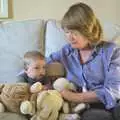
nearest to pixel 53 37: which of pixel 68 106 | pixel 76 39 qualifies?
pixel 76 39

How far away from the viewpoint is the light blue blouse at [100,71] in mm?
1681

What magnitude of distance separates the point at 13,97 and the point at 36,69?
9.3 inches

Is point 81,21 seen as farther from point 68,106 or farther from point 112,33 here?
point 68,106

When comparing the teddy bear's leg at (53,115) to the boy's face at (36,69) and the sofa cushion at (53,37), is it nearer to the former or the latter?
the boy's face at (36,69)

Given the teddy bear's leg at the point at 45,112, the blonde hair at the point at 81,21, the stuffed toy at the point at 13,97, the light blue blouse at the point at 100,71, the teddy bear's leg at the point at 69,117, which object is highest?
the blonde hair at the point at 81,21

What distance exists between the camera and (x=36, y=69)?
5.91 feet

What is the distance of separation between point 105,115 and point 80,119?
133 mm

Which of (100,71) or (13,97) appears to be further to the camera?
(100,71)

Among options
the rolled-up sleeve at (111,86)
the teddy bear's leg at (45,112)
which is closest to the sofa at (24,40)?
the rolled-up sleeve at (111,86)

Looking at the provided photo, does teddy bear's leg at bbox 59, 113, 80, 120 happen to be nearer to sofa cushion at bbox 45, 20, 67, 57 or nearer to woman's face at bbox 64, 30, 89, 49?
woman's face at bbox 64, 30, 89, 49

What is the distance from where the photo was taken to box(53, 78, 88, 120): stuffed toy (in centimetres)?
163

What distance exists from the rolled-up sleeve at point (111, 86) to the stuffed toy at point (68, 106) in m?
0.11

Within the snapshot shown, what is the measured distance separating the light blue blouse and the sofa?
222 mm

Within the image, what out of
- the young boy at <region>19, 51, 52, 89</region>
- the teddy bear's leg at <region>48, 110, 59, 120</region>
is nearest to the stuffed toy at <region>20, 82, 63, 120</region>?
the teddy bear's leg at <region>48, 110, 59, 120</region>
